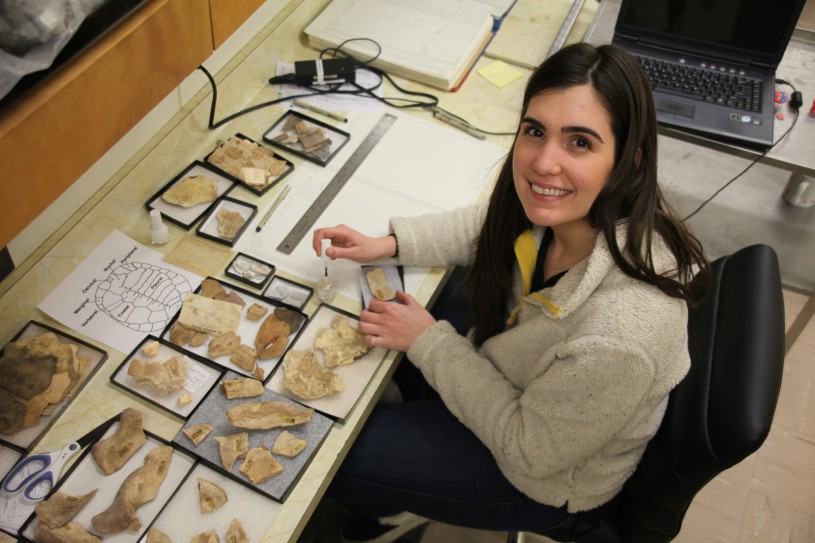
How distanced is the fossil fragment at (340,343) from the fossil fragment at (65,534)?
1.53ft

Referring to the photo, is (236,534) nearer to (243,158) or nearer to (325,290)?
(325,290)

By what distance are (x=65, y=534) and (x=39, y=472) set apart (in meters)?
0.13

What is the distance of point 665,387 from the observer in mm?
1149

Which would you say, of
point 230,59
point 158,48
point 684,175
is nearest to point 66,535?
point 158,48

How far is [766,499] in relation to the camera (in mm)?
2014

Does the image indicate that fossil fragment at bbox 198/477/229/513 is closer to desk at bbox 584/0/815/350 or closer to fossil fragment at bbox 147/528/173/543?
fossil fragment at bbox 147/528/173/543

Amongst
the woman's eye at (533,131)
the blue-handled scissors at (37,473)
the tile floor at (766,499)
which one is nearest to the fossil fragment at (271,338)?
the blue-handled scissors at (37,473)

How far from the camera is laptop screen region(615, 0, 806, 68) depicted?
1.93m

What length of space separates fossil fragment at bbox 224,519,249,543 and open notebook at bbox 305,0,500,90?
1.24 metres

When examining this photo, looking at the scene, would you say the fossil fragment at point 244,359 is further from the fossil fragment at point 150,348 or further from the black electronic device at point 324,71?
the black electronic device at point 324,71

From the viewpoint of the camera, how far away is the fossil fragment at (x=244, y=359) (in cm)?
127

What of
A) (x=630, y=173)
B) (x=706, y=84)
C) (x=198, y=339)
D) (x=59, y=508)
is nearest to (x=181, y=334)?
(x=198, y=339)

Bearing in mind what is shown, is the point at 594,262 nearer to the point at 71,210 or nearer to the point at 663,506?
the point at 663,506

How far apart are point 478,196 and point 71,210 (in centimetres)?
89
